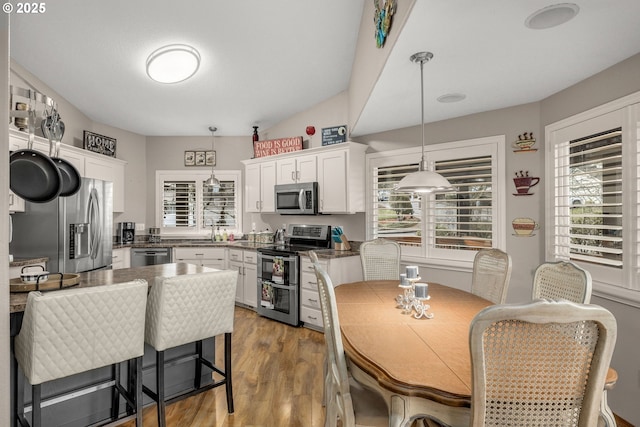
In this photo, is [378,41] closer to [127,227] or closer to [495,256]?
[495,256]

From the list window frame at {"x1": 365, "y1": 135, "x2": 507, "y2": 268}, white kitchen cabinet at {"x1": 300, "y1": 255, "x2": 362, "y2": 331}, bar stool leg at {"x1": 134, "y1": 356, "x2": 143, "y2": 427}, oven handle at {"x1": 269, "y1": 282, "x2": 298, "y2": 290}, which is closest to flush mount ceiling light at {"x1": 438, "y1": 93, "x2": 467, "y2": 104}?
window frame at {"x1": 365, "y1": 135, "x2": 507, "y2": 268}

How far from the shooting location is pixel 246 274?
4793 mm

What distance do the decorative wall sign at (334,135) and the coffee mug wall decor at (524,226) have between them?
6.83 ft

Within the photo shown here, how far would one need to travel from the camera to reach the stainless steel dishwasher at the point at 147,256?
16.5 feet

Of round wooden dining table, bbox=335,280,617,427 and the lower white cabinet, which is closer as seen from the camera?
round wooden dining table, bbox=335,280,617,427

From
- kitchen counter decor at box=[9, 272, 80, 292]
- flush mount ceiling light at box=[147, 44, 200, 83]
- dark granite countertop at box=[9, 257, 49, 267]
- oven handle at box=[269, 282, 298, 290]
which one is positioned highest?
flush mount ceiling light at box=[147, 44, 200, 83]

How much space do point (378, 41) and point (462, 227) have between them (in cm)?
210

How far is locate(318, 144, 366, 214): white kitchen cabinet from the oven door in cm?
81

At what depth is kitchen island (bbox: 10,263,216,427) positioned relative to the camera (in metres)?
1.84

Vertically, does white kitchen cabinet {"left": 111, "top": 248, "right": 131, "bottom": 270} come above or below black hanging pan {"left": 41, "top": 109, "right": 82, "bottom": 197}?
below

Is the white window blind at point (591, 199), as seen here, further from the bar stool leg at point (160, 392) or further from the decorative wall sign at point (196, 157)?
the decorative wall sign at point (196, 157)

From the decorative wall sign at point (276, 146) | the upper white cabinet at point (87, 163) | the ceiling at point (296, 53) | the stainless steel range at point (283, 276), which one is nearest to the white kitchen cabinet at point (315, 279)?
the stainless steel range at point (283, 276)

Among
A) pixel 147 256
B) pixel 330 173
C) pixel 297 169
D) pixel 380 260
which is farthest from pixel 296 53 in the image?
pixel 147 256

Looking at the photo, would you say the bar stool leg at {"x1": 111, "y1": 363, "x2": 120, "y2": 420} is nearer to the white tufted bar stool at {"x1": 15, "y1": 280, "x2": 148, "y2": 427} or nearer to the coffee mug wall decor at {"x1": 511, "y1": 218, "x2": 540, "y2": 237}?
the white tufted bar stool at {"x1": 15, "y1": 280, "x2": 148, "y2": 427}
